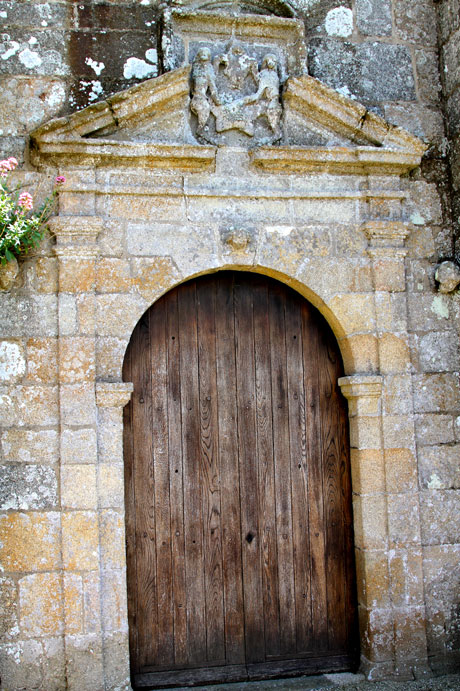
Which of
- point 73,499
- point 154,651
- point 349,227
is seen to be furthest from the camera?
point 349,227

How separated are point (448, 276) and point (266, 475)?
1.47 metres

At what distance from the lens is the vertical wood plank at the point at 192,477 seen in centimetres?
365

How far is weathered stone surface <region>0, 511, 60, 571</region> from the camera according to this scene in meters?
3.32

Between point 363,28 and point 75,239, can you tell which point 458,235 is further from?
point 75,239

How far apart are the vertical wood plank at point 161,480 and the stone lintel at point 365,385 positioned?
3.27ft

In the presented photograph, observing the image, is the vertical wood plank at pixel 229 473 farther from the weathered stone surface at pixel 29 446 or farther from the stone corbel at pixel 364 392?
the weathered stone surface at pixel 29 446

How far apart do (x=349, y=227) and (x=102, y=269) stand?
1355 millimetres

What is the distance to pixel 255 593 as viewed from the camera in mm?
3727

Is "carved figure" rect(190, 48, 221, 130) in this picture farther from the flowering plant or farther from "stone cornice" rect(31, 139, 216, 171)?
the flowering plant

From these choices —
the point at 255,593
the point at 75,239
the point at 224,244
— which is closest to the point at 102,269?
the point at 75,239

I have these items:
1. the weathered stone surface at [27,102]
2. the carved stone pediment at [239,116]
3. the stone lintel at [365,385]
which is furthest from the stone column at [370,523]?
the weathered stone surface at [27,102]

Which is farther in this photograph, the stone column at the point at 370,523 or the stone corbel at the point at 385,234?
the stone corbel at the point at 385,234

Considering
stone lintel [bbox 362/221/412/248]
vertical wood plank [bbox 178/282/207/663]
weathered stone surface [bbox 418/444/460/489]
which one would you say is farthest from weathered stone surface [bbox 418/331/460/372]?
vertical wood plank [bbox 178/282/207/663]

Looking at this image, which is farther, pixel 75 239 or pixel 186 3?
pixel 186 3
